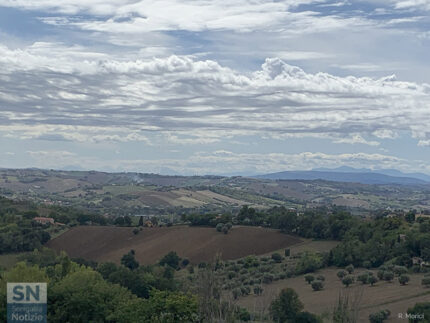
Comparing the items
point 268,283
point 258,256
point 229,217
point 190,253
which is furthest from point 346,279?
point 229,217

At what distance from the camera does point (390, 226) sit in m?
108

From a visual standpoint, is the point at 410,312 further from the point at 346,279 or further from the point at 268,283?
the point at 268,283

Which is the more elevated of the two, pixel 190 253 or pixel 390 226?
pixel 390 226

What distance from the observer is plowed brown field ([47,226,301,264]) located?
114 meters

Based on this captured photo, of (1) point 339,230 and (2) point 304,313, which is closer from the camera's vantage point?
(2) point 304,313

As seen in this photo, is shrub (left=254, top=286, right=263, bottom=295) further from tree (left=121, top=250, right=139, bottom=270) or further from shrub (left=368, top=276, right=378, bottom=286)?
tree (left=121, top=250, right=139, bottom=270)

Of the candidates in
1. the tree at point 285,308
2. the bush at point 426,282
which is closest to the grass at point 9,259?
the tree at point 285,308

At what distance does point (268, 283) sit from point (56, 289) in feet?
151

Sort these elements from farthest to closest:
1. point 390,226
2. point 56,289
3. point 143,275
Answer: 1. point 390,226
2. point 143,275
3. point 56,289

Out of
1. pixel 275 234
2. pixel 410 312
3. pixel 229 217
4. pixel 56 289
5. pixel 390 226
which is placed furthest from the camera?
pixel 229 217

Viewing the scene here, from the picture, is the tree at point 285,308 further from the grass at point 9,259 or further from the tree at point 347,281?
the grass at point 9,259

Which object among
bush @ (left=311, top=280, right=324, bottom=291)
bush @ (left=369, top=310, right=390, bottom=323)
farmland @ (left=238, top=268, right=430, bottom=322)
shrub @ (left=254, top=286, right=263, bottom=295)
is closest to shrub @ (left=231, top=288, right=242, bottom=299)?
farmland @ (left=238, top=268, right=430, bottom=322)

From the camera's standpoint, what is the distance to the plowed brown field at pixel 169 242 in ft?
375

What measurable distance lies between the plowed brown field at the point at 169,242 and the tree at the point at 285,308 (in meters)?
52.3
